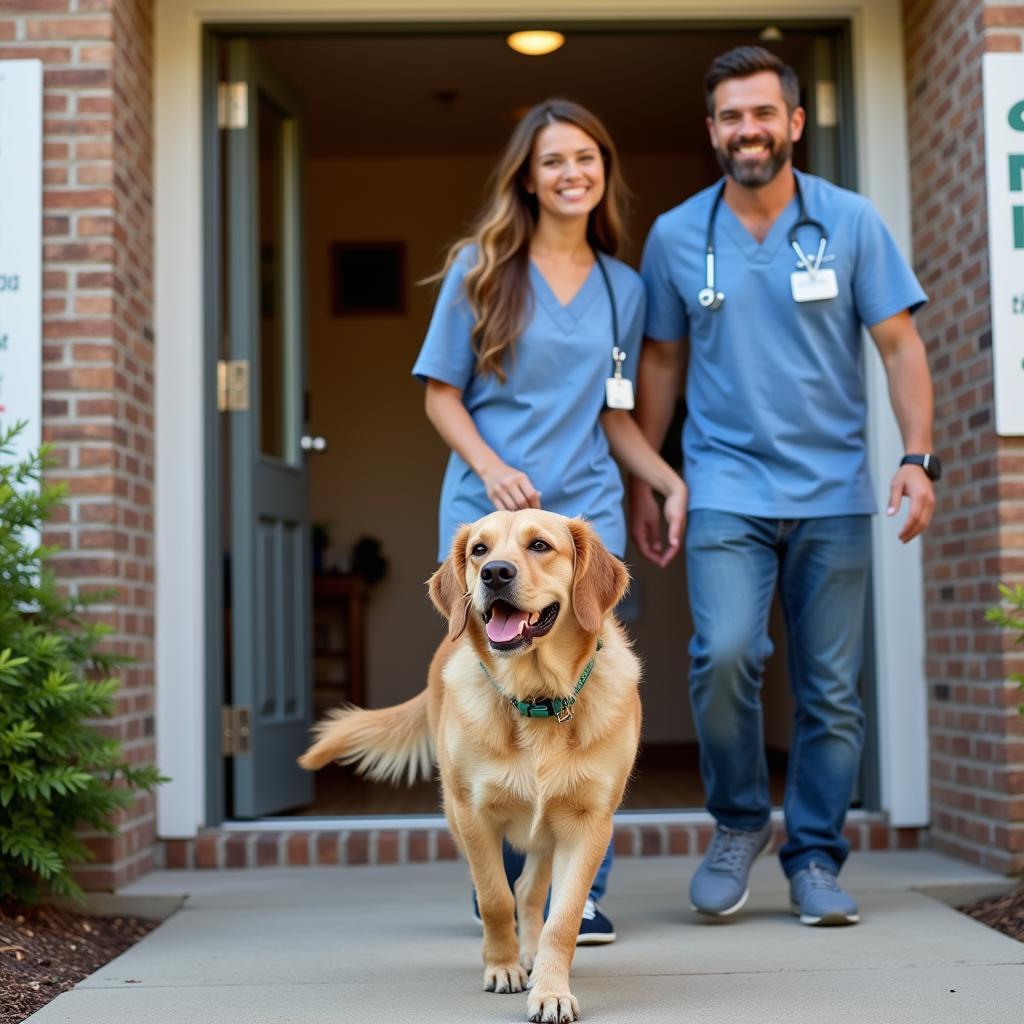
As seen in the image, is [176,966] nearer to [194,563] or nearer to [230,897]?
[230,897]

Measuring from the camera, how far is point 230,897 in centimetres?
398

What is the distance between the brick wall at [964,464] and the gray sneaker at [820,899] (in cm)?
74

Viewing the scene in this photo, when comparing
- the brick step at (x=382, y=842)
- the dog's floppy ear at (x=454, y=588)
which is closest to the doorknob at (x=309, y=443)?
the brick step at (x=382, y=842)

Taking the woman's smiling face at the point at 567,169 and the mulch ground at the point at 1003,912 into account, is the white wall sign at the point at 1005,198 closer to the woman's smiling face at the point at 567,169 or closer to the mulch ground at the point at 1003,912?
the woman's smiling face at the point at 567,169

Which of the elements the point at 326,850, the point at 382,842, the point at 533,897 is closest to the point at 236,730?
the point at 326,850

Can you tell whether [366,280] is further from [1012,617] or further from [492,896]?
[492,896]

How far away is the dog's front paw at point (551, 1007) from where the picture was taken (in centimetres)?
250

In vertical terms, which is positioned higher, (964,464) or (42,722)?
(964,464)

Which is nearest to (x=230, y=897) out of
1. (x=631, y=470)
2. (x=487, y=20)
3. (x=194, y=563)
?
(x=194, y=563)

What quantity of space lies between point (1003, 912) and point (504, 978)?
4.87ft

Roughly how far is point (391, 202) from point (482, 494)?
20.5 ft

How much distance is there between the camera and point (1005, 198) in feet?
13.2

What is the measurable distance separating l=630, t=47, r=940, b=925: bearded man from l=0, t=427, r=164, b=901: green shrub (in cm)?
154

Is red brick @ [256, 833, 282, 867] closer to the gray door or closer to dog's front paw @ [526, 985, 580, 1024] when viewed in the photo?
the gray door
